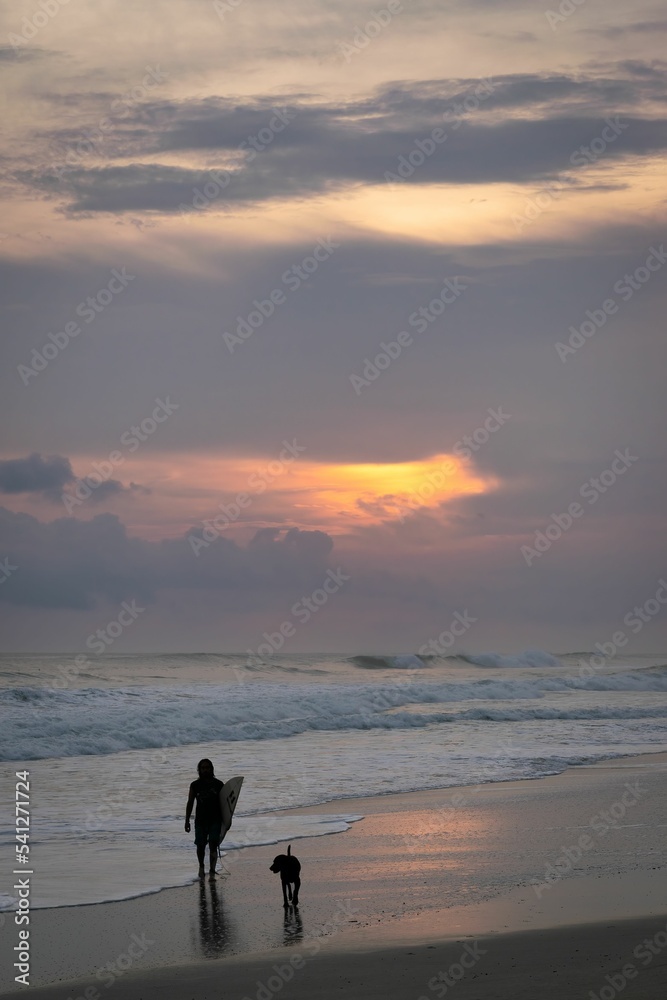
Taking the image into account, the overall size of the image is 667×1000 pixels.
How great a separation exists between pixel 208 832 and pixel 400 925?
337 centimetres

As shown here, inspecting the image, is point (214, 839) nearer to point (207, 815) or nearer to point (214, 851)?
point (214, 851)

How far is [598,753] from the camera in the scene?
2472 cm

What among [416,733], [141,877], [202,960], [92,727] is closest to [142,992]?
[202,960]

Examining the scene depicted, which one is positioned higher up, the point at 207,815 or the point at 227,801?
the point at 227,801

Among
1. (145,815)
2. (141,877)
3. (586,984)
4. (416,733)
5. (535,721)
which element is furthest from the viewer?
(535,721)

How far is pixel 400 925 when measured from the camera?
31.2ft

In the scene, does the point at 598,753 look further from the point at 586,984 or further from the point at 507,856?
the point at 586,984

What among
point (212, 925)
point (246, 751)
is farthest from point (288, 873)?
point (246, 751)

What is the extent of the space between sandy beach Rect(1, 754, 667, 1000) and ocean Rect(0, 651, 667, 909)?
110cm

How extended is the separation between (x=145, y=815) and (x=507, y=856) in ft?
19.8

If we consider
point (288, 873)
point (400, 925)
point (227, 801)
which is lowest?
point (400, 925)

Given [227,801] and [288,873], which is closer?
[288,873]

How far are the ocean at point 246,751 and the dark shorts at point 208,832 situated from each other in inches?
16.0

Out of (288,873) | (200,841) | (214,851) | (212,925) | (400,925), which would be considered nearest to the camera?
(400,925)
